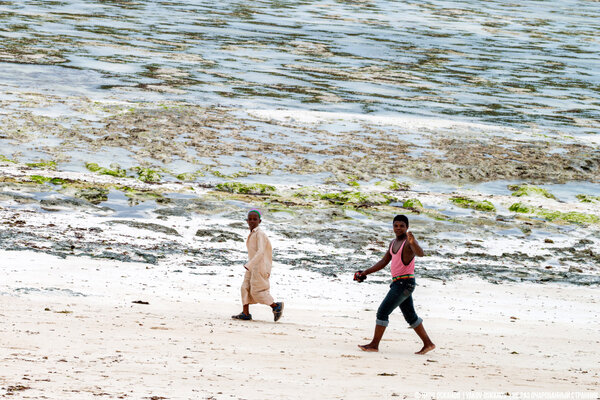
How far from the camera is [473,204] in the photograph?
695 inches

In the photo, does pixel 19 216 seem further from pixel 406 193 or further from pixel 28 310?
pixel 406 193

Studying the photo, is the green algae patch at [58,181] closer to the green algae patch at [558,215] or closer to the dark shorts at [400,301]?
the green algae patch at [558,215]

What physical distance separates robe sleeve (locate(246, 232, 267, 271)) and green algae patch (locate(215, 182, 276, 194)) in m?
7.14

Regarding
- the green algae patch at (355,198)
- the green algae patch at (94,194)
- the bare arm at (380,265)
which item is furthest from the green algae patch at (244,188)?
the bare arm at (380,265)

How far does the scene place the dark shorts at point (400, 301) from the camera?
888 cm

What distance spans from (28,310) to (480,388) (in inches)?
189

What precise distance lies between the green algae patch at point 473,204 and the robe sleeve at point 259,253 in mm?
8019

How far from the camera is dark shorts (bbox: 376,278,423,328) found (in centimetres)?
888

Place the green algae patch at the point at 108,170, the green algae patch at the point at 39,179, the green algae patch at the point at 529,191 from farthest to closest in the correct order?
the green algae patch at the point at 529,191 → the green algae patch at the point at 108,170 → the green algae patch at the point at 39,179

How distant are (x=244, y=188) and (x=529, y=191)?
234 inches

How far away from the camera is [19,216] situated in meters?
14.5

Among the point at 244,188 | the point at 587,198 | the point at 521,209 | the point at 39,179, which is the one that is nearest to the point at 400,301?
the point at 244,188

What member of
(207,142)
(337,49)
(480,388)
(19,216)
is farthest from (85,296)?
(337,49)

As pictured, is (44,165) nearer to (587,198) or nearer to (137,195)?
(137,195)
